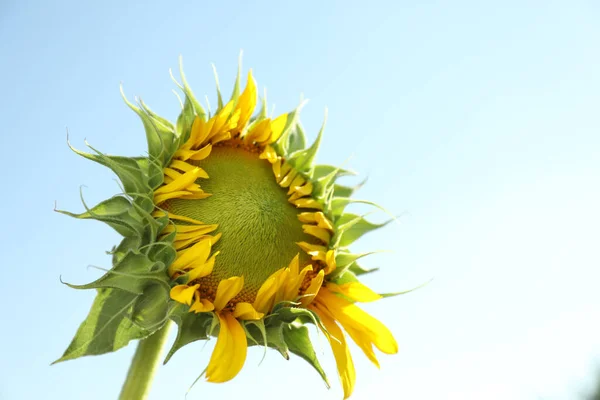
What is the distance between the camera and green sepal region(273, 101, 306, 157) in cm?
381

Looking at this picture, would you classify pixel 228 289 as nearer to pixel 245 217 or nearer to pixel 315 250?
pixel 245 217

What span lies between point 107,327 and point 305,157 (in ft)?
4.84

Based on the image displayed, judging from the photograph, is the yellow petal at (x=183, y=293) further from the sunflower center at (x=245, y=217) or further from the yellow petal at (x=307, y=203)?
the yellow petal at (x=307, y=203)

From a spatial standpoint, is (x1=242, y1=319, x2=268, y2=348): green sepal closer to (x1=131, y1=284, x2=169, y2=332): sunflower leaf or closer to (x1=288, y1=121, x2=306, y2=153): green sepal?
(x1=131, y1=284, x2=169, y2=332): sunflower leaf

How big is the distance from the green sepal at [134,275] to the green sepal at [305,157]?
1.08 metres

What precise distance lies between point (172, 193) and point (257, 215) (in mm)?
451

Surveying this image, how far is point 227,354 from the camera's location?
9.82ft

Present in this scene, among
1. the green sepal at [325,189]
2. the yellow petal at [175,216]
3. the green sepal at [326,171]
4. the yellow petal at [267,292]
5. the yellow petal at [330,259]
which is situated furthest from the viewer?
the green sepal at [326,171]

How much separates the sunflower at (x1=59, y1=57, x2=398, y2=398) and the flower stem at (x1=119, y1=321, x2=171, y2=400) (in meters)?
0.08

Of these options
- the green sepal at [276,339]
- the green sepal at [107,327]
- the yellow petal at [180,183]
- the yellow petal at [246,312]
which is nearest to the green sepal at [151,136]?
the yellow petal at [180,183]

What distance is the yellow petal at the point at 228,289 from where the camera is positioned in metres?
3.09

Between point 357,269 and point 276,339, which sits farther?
point 357,269

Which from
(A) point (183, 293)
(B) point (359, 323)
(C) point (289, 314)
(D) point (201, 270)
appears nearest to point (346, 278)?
(B) point (359, 323)

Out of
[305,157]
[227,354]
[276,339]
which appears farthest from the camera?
[305,157]
